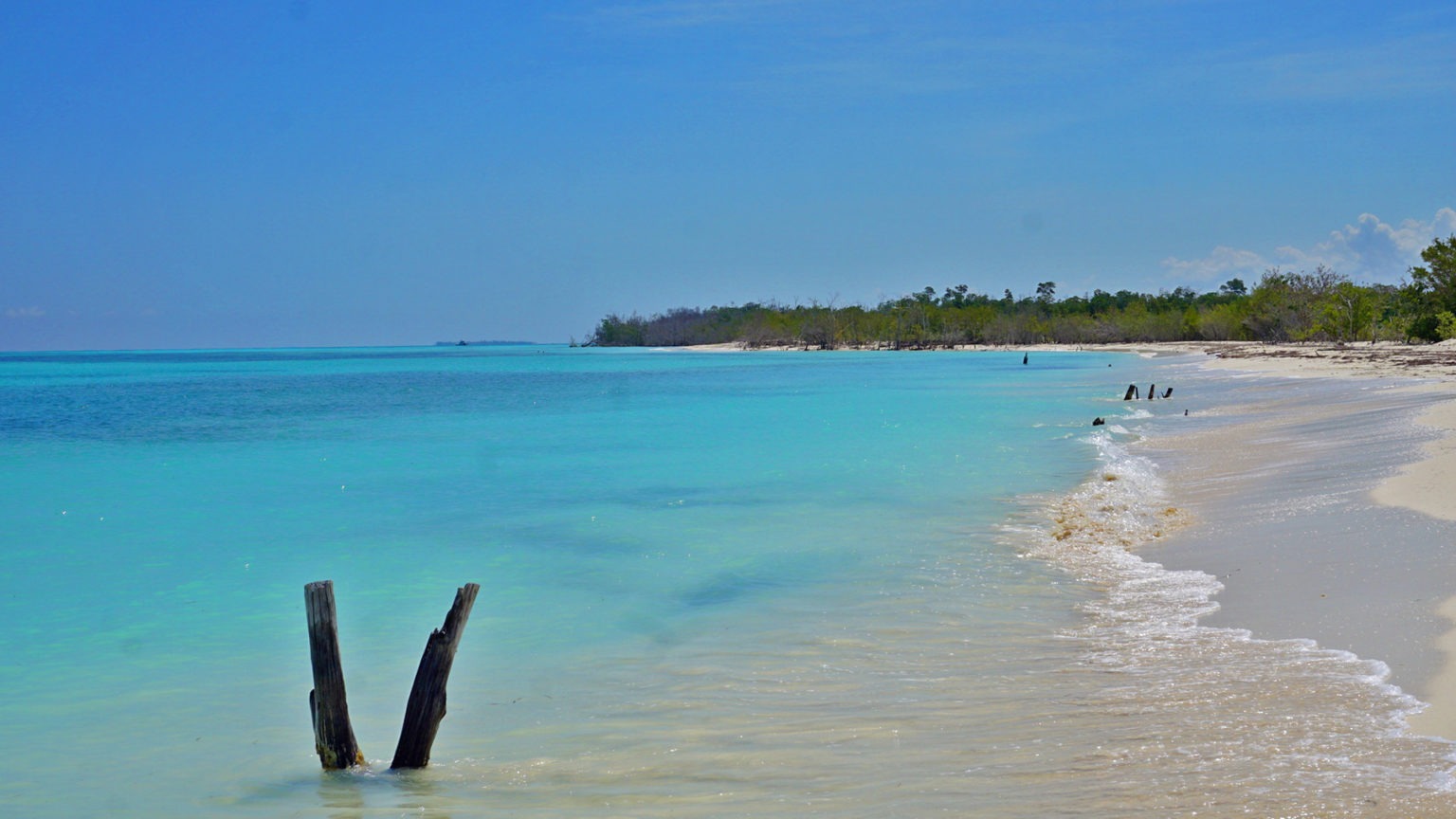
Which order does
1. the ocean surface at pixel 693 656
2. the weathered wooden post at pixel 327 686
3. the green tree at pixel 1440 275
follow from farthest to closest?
the green tree at pixel 1440 275 < the weathered wooden post at pixel 327 686 < the ocean surface at pixel 693 656

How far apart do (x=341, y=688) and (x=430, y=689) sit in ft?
1.56

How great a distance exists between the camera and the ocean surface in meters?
5.14

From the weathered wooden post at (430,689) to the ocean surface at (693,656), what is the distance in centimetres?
17

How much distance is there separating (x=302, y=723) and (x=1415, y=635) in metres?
6.81

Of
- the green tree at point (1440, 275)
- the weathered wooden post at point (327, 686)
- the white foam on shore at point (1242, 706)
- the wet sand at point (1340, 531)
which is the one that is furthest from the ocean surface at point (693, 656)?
the green tree at point (1440, 275)

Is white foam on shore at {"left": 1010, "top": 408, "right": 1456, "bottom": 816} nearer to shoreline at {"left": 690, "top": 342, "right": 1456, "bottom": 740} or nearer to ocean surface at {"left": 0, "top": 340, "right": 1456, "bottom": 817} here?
ocean surface at {"left": 0, "top": 340, "right": 1456, "bottom": 817}

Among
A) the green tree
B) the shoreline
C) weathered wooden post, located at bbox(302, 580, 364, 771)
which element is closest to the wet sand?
the shoreline

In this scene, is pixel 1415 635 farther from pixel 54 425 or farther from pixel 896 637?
pixel 54 425

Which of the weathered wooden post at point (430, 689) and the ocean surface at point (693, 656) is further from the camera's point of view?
the weathered wooden post at point (430, 689)

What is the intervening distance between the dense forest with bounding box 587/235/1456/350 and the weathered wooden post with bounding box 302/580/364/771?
65.5 meters

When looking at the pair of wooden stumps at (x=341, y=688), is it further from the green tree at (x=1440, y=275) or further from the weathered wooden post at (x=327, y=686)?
the green tree at (x=1440, y=275)

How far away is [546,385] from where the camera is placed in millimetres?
69875

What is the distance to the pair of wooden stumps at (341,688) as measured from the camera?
5.57m

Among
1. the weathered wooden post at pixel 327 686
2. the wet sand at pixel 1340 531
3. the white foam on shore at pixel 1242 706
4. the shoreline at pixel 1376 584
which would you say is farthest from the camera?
the wet sand at pixel 1340 531
